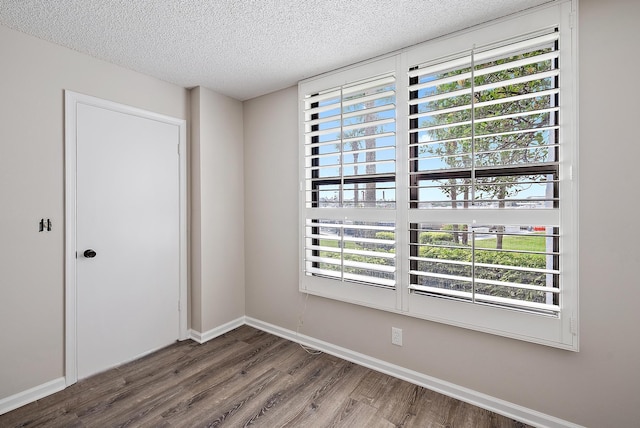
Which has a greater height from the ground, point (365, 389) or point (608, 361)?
point (608, 361)

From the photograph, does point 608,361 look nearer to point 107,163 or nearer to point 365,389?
point 365,389

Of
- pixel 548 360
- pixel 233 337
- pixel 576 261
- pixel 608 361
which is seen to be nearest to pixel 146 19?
pixel 233 337

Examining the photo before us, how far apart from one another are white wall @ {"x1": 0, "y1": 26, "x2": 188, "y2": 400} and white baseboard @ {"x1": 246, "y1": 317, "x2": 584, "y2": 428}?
191cm

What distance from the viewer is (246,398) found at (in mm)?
2074

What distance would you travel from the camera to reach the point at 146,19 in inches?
73.7

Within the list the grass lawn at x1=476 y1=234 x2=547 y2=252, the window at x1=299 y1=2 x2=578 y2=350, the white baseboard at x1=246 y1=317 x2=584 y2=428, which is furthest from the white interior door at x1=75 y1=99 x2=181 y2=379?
the grass lawn at x1=476 y1=234 x2=547 y2=252

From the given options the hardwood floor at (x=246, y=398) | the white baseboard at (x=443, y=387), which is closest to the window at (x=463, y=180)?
the white baseboard at (x=443, y=387)

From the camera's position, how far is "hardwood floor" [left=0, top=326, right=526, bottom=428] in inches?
72.6

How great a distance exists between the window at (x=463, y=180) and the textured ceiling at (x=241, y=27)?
0.18 meters

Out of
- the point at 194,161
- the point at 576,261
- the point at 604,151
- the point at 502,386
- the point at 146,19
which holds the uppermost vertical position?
the point at 146,19

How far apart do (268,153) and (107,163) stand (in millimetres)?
1407

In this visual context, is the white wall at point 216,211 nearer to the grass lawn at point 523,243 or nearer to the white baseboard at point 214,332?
the white baseboard at point 214,332

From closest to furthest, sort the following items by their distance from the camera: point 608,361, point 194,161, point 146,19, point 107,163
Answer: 1. point 608,361
2. point 146,19
3. point 107,163
4. point 194,161

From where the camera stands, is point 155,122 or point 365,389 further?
point 155,122
